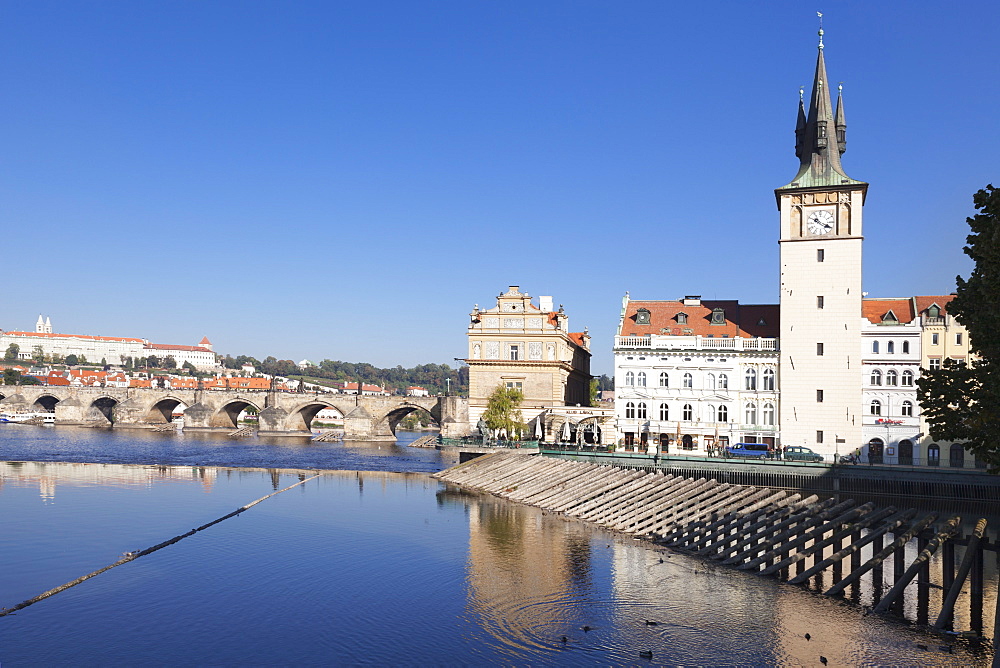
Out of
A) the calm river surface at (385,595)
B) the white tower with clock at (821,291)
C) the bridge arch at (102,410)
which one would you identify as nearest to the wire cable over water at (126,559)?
the calm river surface at (385,595)

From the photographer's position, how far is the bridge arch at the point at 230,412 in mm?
131750

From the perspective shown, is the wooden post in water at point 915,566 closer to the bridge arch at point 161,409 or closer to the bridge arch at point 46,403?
the bridge arch at point 161,409

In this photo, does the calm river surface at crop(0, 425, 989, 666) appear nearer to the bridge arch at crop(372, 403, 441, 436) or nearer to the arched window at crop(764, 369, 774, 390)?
the arched window at crop(764, 369, 774, 390)

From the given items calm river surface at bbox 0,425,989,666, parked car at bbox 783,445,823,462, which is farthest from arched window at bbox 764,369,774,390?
calm river surface at bbox 0,425,989,666

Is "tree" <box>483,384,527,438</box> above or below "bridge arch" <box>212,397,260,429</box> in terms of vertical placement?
above

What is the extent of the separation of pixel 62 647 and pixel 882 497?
148ft

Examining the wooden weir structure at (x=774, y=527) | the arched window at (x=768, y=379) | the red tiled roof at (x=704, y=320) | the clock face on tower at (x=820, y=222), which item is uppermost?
the clock face on tower at (x=820, y=222)

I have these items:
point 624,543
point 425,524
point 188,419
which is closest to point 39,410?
point 188,419

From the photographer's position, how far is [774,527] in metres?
37.5

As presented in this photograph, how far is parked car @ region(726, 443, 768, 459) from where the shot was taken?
Answer: 57.5 m

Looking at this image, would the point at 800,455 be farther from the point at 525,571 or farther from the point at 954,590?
the point at 954,590

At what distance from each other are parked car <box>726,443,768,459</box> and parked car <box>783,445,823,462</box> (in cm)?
158

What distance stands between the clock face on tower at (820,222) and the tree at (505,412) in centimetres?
3038

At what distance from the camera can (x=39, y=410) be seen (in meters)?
150
